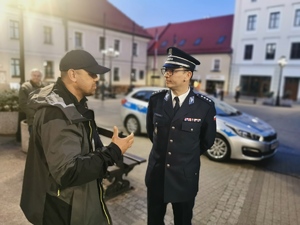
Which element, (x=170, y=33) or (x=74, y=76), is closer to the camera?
(x=74, y=76)

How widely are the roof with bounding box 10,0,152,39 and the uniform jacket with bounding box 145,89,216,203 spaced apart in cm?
2572

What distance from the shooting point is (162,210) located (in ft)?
8.32

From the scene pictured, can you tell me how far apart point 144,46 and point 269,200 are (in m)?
34.0

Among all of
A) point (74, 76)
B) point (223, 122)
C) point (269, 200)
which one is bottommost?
point (269, 200)

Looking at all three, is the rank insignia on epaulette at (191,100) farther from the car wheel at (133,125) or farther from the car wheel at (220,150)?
the car wheel at (133,125)

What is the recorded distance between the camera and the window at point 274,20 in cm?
2828

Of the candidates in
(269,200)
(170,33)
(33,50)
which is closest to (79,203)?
(269,200)

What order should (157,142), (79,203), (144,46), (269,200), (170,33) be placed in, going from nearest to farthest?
1. (79,203)
2. (157,142)
3. (269,200)
4. (144,46)
5. (170,33)

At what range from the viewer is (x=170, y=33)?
40.4 meters

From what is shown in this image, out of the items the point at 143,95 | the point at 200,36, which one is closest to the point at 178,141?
the point at 143,95

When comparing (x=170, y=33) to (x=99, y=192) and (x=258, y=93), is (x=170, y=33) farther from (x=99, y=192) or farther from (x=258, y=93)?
(x=99, y=192)

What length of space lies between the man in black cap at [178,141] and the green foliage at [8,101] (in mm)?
5291

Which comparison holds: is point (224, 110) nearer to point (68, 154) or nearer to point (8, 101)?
point (68, 154)

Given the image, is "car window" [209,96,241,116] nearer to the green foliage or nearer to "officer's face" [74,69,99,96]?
"officer's face" [74,69,99,96]
